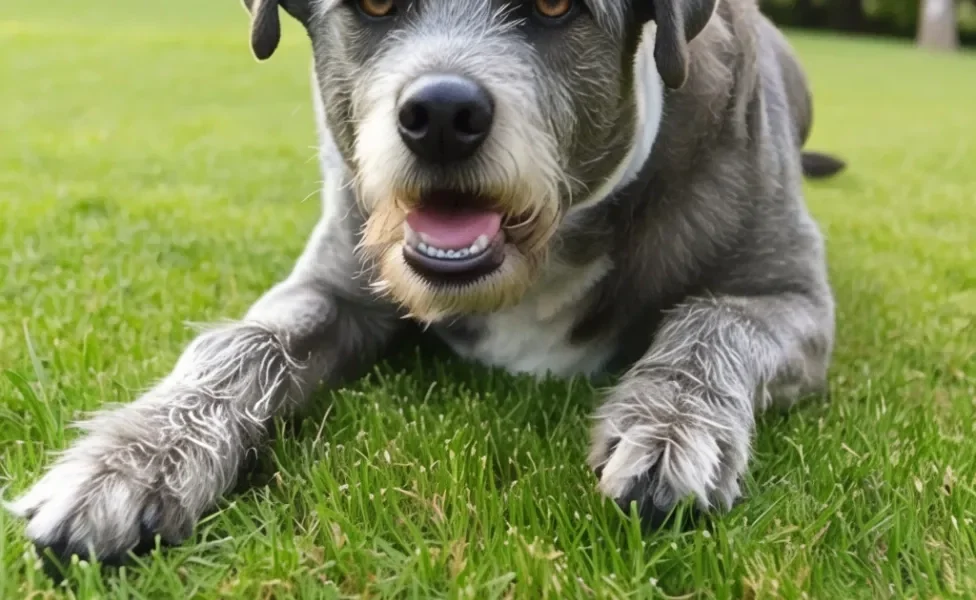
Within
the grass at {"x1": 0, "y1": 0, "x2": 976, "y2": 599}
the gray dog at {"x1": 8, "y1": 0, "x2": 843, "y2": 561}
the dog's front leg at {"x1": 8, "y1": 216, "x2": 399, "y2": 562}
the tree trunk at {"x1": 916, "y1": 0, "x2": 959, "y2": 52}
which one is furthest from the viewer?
the tree trunk at {"x1": 916, "y1": 0, "x2": 959, "y2": 52}

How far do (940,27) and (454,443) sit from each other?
38.5 meters

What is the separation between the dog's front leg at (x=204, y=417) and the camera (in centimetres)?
208

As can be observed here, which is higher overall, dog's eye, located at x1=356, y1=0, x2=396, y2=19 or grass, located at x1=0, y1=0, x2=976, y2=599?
dog's eye, located at x1=356, y1=0, x2=396, y2=19

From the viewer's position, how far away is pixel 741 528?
7.05 ft

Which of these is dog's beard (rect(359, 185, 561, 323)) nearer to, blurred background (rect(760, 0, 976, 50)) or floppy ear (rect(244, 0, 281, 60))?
floppy ear (rect(244, 0, 281, 60))

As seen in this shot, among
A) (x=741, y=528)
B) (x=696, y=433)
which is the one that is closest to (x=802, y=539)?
(x=741, y=528)

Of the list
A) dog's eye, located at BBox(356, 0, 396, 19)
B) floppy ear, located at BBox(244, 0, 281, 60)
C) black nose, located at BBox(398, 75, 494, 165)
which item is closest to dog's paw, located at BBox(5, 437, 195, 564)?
black nose, located at BBox(398, 75, 494, 165)

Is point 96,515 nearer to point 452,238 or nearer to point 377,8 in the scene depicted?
point 452,238

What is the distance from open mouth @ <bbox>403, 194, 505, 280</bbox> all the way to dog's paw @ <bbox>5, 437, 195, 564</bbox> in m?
0.90

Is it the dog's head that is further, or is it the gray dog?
the dog's head

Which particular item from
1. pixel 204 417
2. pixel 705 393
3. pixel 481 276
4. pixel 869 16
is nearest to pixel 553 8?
pixel 481 276

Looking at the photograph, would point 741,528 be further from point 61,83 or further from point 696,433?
point 61,83

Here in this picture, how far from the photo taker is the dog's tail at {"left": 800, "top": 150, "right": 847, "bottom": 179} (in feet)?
25.9

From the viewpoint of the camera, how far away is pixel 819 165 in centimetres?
798
